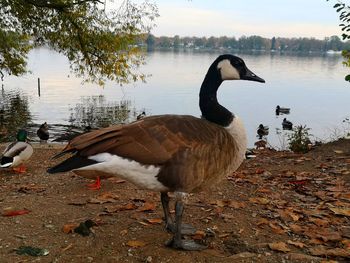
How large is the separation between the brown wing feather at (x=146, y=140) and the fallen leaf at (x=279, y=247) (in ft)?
5.10

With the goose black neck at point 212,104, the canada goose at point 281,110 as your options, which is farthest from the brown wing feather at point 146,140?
the canada goose at point 281,110

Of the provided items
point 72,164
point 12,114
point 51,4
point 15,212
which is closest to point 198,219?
point 72,164

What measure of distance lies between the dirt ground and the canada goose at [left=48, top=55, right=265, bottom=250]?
516 millimetres

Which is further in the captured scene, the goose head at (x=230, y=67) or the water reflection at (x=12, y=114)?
the water reflection at (x=12, y=114)

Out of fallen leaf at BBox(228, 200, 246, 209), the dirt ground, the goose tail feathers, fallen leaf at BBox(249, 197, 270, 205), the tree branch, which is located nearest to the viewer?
the goose tail feathers

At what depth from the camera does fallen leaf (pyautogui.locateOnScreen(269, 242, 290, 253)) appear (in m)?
4.43

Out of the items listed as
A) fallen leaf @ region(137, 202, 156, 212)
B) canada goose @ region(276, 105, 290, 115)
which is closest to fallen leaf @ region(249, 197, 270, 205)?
fallen leaf @ region(137, 202, 156, 212)

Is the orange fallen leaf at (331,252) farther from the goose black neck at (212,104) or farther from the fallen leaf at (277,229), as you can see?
the goose black neck at (212,104)

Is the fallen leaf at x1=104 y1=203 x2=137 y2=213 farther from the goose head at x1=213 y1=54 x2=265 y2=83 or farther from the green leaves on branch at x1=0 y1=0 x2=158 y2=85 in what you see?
the green leaves on branch at x1=0 y1=0 x2=158 y2=85

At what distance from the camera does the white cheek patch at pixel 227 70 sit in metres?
4.96

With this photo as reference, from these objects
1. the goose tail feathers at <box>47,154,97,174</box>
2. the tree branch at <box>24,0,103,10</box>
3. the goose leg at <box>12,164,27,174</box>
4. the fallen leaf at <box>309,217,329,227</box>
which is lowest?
the goose leg at <box>12,164,27,174</box>

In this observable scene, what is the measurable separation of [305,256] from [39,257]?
3074 millimetres

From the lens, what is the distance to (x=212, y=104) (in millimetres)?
4840

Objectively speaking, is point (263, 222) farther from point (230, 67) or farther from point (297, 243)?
point (230, 67)
